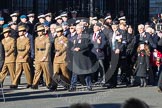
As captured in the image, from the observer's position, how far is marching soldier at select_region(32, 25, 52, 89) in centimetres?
1273

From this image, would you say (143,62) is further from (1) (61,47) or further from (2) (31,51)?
(2) (31,51)

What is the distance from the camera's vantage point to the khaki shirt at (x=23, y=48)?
42.5 feet

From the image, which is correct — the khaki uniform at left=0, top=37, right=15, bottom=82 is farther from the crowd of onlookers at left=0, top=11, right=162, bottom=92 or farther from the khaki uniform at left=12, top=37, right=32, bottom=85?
the khaki uniform at left=12, top=37, right=32, bottom=85

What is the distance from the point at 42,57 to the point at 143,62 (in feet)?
9.21

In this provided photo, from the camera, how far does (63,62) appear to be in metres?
12.7

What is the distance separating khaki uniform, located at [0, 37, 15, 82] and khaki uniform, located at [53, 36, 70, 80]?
45.5 inches

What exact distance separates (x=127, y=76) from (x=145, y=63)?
89 centimetres

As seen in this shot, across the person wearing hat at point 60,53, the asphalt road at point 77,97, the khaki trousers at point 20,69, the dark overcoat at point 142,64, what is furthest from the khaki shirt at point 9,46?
the dark overcoat at point 142,64

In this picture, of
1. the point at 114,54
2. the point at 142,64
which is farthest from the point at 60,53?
the point at 142,64

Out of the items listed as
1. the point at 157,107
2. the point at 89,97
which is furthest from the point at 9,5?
the point at 157,107

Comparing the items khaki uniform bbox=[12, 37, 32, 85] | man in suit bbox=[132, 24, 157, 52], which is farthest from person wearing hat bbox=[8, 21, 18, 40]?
man in suit bbox=[132, 24, 157, 52]

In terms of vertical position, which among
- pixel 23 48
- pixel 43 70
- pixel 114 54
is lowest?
pixel 43 70

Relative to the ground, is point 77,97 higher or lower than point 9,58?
lower

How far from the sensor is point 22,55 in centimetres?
1305
